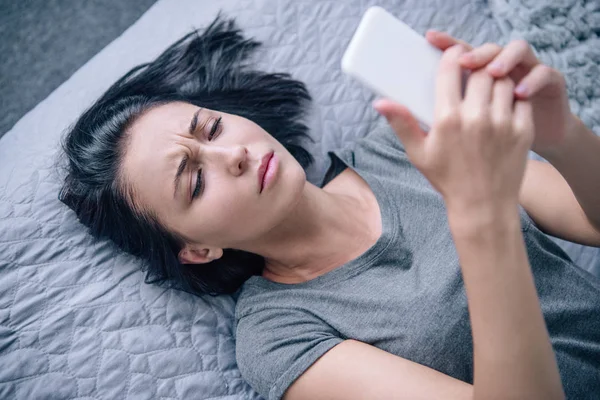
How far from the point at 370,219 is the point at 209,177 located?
0.33m

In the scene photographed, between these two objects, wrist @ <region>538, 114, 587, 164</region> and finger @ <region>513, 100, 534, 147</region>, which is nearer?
finger @ <region>513, 100, 534, 147</region>

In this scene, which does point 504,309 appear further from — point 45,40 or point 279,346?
point 45,40

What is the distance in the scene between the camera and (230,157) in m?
0.76

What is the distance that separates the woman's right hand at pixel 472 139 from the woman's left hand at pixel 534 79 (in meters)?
0.02

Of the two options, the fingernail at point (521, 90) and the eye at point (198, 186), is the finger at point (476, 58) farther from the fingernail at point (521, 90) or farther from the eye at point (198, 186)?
the eye at point (198, 186)

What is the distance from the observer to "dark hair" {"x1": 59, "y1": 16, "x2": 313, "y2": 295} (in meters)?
0.88

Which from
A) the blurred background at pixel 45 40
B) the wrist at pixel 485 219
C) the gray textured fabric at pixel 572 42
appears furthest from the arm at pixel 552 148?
the blurred background at pixel 45 40

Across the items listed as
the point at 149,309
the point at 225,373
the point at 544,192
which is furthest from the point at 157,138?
the point at 544,192

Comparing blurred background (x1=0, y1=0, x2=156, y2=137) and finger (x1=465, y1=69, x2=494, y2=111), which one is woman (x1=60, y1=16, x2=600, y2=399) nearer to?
finger (x1=465, y1=69, x2=494, y2=111)

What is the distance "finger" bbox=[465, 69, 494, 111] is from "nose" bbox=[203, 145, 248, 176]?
395 mm

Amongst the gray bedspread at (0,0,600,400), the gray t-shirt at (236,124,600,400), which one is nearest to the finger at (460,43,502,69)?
the gray t-shirt at (236,124,600,400)

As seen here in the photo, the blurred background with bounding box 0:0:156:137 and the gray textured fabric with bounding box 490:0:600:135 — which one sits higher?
the gray textured fabric with bounding box 490:0:600:135

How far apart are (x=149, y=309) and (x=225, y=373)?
0.61 feet

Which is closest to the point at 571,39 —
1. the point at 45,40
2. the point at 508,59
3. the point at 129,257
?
the point at 508,59
